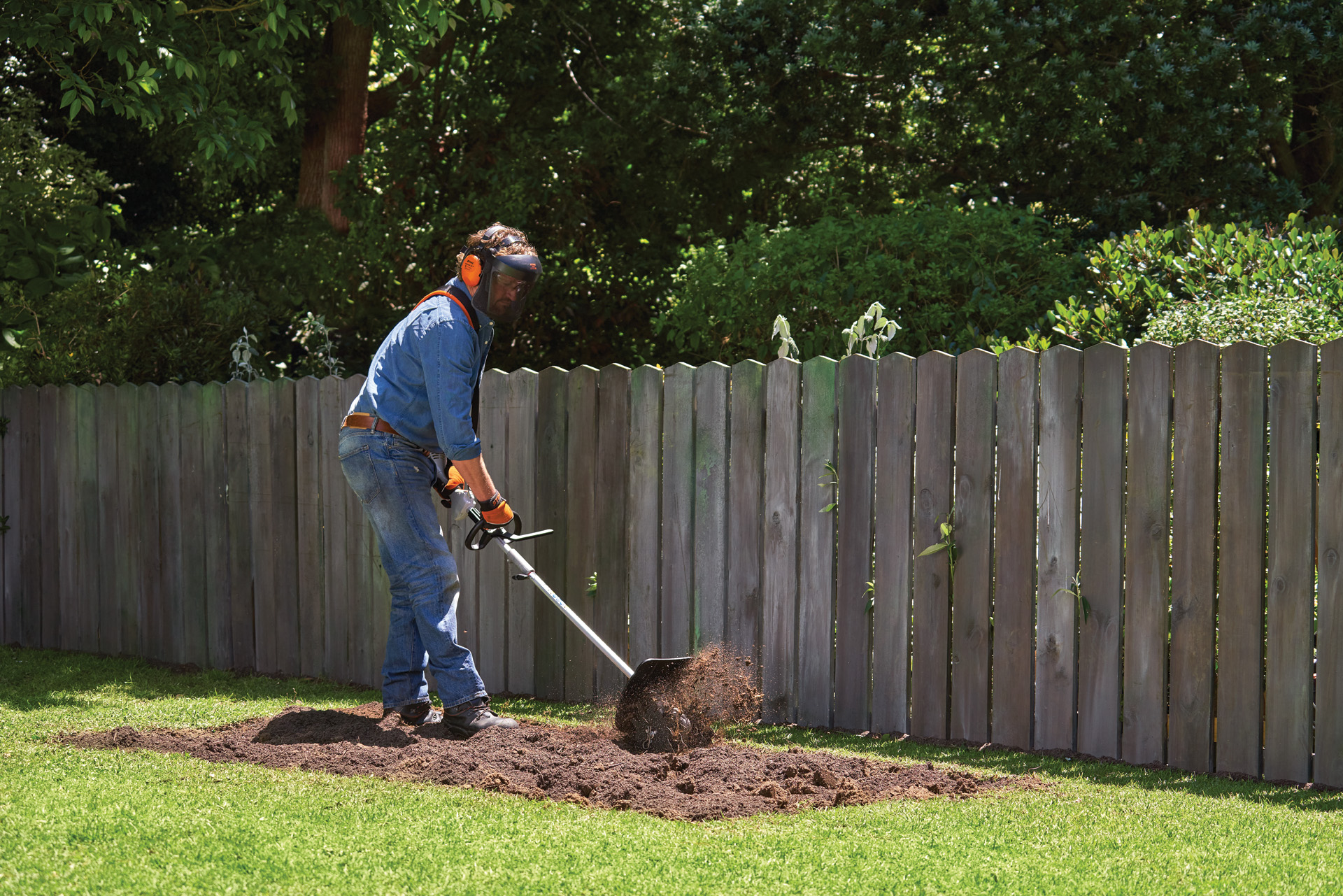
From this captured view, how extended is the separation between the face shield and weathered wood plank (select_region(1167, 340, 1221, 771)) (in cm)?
246

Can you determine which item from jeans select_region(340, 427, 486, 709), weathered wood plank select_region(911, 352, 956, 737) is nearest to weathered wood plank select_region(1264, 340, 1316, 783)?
weathered wood plank select_region(911, 352, 956, 737)

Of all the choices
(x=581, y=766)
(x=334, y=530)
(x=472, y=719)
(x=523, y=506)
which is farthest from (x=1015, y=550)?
(x=334, y=530)

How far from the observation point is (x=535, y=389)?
249 inches

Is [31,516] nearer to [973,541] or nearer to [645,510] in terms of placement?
[645,510]

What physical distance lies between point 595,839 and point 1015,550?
2.26 m

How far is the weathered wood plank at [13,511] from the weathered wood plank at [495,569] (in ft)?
11.9

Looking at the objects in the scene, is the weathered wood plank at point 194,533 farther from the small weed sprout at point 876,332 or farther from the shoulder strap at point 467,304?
the small weed sprout at point 876,332

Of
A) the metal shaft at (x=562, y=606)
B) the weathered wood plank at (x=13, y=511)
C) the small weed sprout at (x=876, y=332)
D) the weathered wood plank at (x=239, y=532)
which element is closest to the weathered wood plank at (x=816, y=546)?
the small weed sprout at (x=876, y=332)

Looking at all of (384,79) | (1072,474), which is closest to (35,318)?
(1072,474)

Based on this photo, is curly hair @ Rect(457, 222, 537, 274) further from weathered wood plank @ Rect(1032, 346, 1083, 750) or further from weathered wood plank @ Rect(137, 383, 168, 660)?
weathered wood plank @ Rect(137, 383, 168, 660)

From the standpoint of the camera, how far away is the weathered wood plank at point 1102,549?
479 centimetres

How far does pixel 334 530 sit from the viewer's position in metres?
6.93

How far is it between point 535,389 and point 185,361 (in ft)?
12.9

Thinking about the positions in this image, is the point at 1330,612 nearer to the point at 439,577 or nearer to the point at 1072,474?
the point at 1072,474
